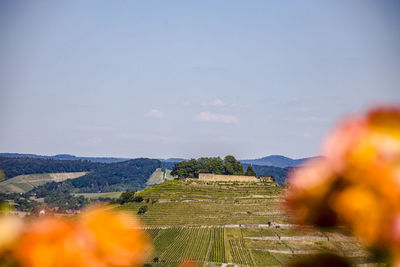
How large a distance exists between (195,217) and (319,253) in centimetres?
7466

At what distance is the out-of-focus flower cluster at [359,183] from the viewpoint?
85cm

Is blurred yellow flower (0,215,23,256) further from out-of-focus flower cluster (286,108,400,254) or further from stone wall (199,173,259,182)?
stone wall (199,173,259,182)

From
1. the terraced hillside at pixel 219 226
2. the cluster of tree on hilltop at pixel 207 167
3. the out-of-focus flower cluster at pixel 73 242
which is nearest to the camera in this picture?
the out-of-focus flower cluster at pixel 73 242

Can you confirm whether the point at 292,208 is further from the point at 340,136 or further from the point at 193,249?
the point at 193,249

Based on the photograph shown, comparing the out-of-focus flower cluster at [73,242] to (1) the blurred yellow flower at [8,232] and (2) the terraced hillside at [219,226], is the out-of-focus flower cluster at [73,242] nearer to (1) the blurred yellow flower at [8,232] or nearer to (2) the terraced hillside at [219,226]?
(1) the blurred yellow flower at [8,232]

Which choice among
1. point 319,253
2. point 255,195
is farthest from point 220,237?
point 319,253

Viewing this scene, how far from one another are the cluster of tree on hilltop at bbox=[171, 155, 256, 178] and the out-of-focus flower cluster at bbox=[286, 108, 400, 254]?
4485 inches

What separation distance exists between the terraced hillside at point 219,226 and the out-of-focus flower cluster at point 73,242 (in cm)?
4728

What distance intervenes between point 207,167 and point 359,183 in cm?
12112

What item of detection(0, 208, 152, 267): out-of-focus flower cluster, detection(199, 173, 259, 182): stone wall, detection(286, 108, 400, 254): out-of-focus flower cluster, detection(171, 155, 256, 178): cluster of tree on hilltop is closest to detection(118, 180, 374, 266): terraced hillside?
detection(199, 173, 259, 182): stone wall

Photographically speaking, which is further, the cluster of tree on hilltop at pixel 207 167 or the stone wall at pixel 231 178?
the cluster of tree on hilltop at pixel 207 167

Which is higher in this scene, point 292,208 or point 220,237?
point 292,208

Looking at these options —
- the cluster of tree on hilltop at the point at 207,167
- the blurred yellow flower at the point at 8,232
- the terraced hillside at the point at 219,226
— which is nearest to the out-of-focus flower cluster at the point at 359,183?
the blurred yellow flower at the point at 8,232

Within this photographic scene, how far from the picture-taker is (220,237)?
6438 centimetres
